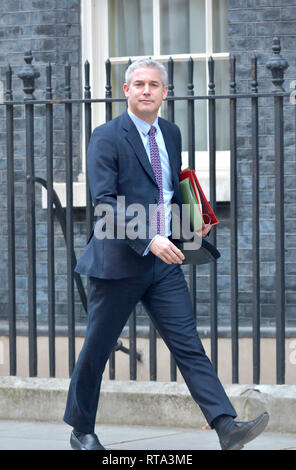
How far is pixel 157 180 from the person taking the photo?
18.5 ft

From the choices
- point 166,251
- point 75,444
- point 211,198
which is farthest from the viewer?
point 211,198

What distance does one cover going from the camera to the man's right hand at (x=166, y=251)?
516 centimetres

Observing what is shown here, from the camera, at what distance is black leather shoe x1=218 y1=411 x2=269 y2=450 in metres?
5.36

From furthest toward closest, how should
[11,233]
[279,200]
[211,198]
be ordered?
[11,233] → [211,198] → [279,200]

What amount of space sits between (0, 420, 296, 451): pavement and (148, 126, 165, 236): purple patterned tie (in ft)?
4.10

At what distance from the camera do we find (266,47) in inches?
339

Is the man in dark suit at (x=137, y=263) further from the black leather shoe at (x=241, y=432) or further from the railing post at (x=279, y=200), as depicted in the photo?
the railing post at (x=279, y=200)

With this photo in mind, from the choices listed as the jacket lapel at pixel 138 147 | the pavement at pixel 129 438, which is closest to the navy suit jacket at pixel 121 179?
the jacket lapel at pixel 138 147

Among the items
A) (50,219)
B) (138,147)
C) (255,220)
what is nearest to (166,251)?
(138,147)

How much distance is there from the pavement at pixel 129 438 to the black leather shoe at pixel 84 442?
236 mm

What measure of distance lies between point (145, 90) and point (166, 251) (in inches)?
34.4

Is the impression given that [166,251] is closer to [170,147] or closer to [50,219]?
[170,147]

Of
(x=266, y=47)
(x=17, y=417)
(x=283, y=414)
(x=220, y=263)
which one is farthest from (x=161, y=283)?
(x=266, y=47)

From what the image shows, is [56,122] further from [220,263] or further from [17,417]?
[17,417]
